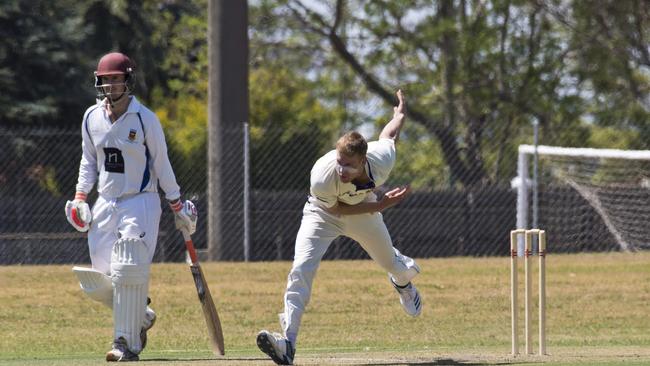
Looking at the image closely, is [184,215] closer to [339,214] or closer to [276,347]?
[339,214]

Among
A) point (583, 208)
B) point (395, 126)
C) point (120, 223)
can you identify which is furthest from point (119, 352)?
point (583, 208)

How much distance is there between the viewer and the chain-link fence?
18984 millimetres

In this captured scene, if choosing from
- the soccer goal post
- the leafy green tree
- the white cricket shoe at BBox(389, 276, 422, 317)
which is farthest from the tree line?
the white cricket shoe at BBox(389, 276, 422, 317)

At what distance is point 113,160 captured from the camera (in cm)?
989

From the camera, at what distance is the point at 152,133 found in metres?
9.98

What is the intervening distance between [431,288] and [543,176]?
455cm

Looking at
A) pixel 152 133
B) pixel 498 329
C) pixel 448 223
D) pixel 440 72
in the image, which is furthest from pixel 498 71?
pixel 152 133

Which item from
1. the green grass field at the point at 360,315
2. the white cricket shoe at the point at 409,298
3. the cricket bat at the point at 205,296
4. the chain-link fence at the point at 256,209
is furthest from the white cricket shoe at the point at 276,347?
the chain-link fence at the point at 256,209

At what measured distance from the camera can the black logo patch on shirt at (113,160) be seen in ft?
32.4

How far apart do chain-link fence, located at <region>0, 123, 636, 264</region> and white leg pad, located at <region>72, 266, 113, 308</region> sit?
856 cm

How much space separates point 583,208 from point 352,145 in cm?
1152

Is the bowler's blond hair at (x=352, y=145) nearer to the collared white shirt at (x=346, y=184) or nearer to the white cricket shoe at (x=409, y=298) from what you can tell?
the collared white shirt at (x=346, y=184)

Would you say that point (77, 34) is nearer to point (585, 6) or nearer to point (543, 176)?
point (585, 6)

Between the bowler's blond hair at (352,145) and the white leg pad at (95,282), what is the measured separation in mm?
1993
